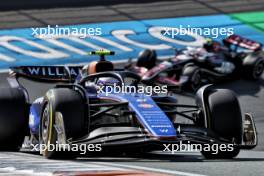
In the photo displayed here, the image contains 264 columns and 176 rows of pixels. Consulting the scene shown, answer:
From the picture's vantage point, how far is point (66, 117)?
1003 cm

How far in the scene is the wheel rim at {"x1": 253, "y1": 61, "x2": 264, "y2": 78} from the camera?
20.6 metres

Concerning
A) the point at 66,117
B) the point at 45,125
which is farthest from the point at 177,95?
the point at 66,117

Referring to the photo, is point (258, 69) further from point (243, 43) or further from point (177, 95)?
point (177, 95)

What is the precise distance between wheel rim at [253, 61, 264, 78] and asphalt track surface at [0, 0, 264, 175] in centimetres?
16

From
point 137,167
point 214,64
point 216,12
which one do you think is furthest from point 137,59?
point 137,167

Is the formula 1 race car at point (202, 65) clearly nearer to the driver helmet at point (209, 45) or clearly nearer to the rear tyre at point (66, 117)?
the driver helmet at point (209, 45)

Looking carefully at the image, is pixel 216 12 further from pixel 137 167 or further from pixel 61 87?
pixel 137 167

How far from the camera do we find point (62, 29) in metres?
22.8

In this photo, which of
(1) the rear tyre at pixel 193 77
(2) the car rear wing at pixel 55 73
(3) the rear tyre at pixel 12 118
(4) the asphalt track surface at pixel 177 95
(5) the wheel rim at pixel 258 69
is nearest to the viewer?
(4) the asphalt track surface at pixel 177 95

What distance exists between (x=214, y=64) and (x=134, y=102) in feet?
35.4

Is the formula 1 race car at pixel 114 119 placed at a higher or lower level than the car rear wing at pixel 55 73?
lower

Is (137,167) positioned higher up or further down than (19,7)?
further down

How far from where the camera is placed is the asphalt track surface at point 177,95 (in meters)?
8.13

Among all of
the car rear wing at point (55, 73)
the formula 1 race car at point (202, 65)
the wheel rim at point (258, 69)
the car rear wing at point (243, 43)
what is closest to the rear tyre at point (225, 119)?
the car rear wing at point (55, 73)
